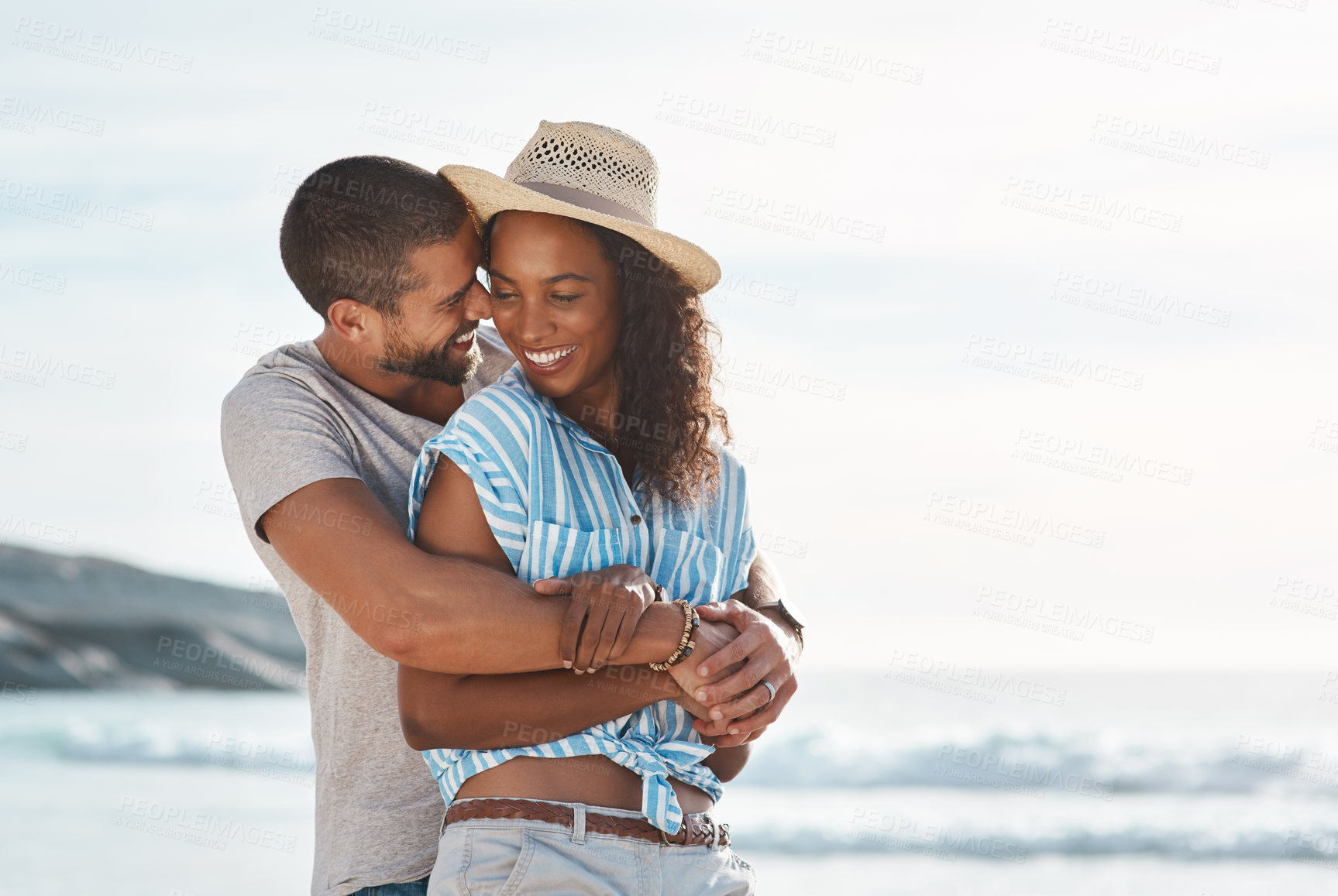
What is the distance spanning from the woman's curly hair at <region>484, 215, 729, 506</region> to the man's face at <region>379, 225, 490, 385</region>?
81mm

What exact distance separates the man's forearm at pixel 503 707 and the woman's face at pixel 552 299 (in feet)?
2.06

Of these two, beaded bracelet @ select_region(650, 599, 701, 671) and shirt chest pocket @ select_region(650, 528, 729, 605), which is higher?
shirt chest pocket @ select_region(650, 528, 729, 605)

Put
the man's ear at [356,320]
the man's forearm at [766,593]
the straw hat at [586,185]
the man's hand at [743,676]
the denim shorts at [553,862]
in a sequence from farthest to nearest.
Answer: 1. the man's ear at [356,320]
2. the man's forearm at [766,593]
3. the straw hat at [586,185]
4. the man's hand at [743,676]
5. the denim shorts at [553,862]

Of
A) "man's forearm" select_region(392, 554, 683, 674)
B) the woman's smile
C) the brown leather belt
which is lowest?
the brown leather belt

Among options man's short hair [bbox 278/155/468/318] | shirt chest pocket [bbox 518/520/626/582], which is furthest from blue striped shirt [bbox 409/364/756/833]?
man's short hair [bbox 278/155/468/318]

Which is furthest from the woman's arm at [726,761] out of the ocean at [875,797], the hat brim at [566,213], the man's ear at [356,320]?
the ocean at [875,797]

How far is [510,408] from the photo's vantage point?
6.98 ft

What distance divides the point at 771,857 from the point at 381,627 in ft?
26.5

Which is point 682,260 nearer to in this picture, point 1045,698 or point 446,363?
point 446,363

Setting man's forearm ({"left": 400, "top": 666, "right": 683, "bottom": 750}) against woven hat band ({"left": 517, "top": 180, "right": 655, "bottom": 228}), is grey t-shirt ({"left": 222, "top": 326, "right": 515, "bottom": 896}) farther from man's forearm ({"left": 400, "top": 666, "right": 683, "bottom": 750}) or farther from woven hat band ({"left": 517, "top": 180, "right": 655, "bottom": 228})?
woven hat band ({"left": 517, "top": 180, "right": 655, "bottom": 228})

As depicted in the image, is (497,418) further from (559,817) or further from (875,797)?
(875,797)

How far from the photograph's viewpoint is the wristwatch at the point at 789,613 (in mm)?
2453

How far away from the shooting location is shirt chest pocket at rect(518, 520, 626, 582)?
6.66 ft

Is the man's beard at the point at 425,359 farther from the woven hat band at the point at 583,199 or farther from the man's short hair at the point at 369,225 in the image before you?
the woven hat band at the point at 583,199
